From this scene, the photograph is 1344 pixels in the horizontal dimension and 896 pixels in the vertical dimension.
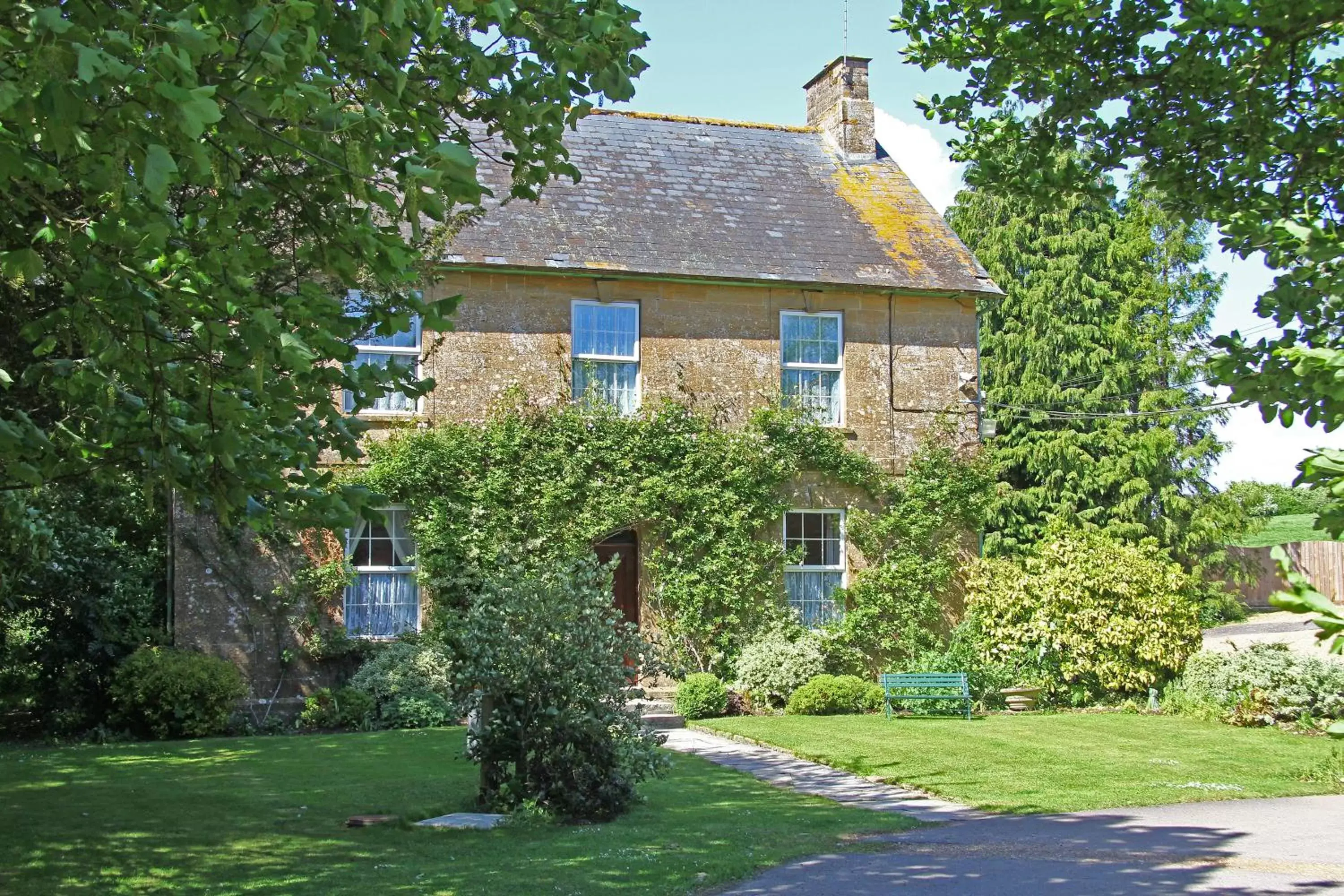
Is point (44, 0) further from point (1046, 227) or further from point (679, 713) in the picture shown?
point (1046, 227)

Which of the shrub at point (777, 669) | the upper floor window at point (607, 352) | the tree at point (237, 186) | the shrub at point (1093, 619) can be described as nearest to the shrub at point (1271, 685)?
the shrub at point (1093, 619)

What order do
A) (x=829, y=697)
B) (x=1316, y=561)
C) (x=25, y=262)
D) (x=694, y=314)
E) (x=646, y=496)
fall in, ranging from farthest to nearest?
(x=1316, y=561), (x=694, y=314), (x=646, y=496), (x=829, y=697), (x=25, y=262)

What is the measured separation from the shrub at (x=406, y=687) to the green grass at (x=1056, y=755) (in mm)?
3700

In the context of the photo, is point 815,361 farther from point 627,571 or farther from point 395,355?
point 395,355

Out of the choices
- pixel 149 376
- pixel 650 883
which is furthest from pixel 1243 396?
pixel 149 376

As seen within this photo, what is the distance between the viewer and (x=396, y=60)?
610 cm

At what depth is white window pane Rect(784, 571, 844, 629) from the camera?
21.0m

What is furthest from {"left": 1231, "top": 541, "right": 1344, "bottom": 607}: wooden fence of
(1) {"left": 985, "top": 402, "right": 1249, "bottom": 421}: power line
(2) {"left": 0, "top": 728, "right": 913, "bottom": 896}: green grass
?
(2) {"left": 0, "top": 728, "right": 913, "bottom": 896}: green grass

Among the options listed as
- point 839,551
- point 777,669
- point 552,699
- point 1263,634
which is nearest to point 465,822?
point 552,699

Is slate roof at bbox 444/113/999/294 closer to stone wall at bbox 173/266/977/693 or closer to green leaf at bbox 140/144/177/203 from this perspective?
stone wall at bbox 173/266/977/693

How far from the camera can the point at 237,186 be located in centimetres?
688

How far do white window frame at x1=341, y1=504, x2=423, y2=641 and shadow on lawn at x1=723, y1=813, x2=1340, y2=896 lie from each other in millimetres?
10320

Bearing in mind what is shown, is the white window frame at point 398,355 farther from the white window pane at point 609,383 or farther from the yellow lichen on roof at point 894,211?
the yellow lichen on roof at point 894,211

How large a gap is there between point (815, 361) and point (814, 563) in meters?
3.29
